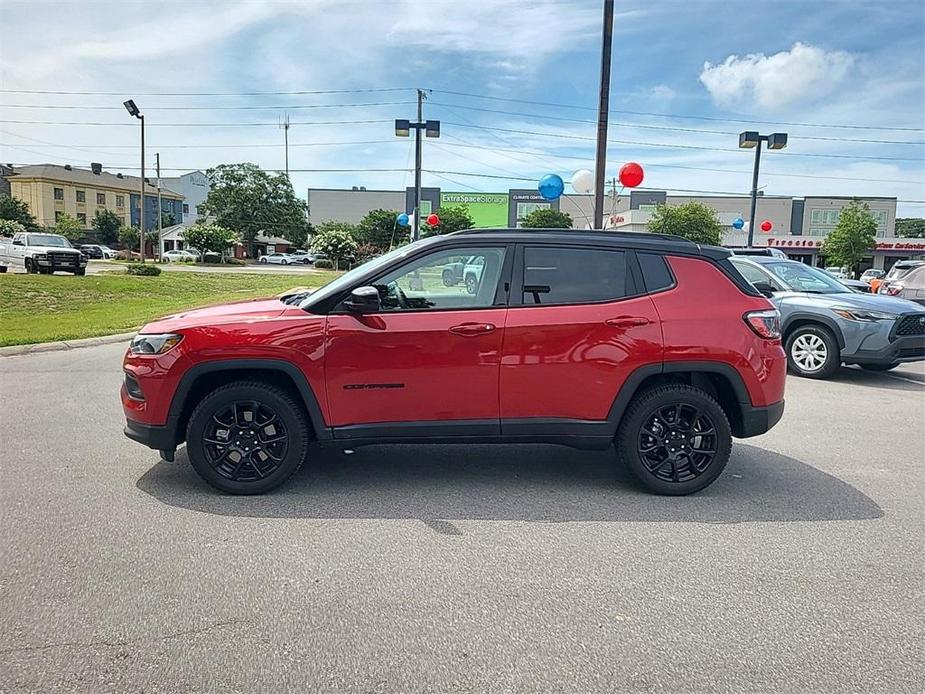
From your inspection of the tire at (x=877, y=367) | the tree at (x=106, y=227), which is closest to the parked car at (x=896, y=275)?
the tire at (x=877, y=367)

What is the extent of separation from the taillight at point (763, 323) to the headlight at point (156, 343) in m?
Answer: 3.79

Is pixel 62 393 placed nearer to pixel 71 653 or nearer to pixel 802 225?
pixel 71 653

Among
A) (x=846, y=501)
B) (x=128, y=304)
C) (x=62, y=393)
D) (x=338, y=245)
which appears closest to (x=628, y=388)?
(x=846, y=501)

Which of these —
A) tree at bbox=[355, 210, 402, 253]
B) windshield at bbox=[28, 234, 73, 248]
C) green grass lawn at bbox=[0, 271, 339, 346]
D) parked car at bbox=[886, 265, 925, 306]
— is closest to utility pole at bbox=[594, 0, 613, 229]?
parked car at bbox=[886, 265, 925, 306]

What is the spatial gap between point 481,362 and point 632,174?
9514 millimetres

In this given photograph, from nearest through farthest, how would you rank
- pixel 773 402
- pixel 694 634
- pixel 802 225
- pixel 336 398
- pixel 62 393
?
pixel 694 634
pixel 336 398
pixel 773 402
pixel 62 393
pixel 802 225

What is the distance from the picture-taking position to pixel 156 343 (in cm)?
443

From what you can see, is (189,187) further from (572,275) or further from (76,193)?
(572,275)

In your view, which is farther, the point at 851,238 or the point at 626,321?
the point at 851,238

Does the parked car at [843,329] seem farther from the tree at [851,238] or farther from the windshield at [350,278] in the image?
the tree at [851,238]

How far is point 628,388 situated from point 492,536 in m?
1.37

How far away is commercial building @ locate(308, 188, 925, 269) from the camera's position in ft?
216

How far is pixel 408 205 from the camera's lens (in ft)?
331

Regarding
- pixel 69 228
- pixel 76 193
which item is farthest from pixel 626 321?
pixel 76 193
